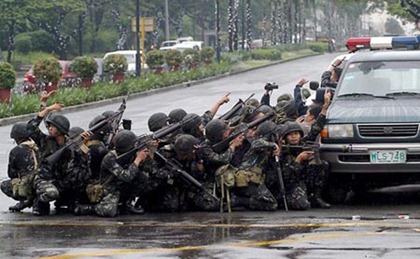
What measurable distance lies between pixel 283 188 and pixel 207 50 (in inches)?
1661

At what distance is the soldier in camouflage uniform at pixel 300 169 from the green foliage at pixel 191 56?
3796cm

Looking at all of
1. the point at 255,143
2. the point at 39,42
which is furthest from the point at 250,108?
the point at 39,42

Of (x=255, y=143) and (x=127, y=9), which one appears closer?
(x=255, y=143)

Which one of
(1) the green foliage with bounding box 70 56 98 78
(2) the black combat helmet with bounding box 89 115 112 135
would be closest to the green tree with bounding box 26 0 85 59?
(1) the green foliage with bounding box 70 56 98 78

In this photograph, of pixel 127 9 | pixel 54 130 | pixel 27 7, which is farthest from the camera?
pixel 127 9

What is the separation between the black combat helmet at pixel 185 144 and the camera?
12586mm

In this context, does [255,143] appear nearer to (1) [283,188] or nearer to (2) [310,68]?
(1) [283,188]

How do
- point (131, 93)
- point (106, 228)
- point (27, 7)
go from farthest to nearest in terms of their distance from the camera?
point (27, 7) < point (131, 93) < point (106, 228)

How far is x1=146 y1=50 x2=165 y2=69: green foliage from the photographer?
1834 inches

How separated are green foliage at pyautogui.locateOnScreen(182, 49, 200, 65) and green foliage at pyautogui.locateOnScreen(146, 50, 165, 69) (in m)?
3.61

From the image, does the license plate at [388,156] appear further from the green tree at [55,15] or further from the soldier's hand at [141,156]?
the green tree at [55,15]

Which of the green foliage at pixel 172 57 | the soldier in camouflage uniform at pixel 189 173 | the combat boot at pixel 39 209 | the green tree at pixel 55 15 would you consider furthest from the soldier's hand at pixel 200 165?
the green tree at pixel 55 15

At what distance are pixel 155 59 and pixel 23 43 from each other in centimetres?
2244

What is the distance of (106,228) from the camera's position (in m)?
11.6
